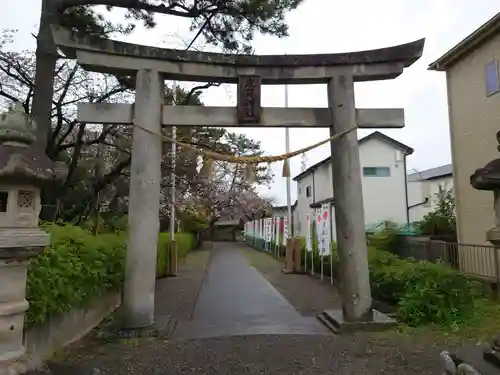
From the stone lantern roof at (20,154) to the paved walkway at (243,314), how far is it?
421 centimetres

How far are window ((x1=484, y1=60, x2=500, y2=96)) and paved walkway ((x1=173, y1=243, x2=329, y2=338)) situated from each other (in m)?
8.14

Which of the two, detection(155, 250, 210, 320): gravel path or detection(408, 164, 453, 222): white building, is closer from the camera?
detection(155, 250, 210, 320): gravel path

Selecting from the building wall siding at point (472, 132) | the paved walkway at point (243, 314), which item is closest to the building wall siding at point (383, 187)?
the building wall siding at point (472, 132)

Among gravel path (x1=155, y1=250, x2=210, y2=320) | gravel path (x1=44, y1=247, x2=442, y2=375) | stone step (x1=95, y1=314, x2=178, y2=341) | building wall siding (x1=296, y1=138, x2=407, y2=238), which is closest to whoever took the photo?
gravel path (x1=44, y1=247, x2=442, y2=375)

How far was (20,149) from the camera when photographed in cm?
399

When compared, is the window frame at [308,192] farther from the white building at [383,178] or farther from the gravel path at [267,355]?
the gravel path at [267,355]

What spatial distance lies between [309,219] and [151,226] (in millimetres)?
11325

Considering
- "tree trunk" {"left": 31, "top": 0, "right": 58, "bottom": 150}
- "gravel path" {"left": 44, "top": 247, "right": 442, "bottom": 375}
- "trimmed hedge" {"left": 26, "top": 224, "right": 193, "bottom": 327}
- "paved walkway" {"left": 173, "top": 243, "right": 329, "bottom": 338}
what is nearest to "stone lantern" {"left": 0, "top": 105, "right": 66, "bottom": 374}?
"trimmed hedge" {"left": 26, "top": 224, "right": 193, "bottom": 327}

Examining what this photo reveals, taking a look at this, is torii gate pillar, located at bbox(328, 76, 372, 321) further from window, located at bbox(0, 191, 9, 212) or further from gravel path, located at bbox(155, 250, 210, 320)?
window, located at bbox(0, 191, 9, 212)

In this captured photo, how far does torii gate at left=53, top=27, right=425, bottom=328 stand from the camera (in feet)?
23.6

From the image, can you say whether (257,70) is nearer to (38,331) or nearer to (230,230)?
(38,331)

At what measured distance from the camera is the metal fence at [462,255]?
35.1 ft

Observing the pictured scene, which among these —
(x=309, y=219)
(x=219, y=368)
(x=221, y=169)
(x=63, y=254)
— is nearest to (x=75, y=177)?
(x=309, y=219)

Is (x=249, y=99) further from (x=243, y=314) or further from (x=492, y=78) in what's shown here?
(x=492, y=78)
